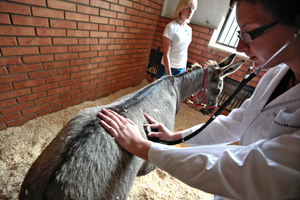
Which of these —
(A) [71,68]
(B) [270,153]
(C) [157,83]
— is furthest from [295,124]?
(A) [71,68]

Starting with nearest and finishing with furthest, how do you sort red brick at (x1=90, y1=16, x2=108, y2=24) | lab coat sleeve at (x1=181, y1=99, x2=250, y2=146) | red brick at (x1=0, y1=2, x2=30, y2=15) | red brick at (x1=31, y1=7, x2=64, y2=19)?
lab coat sleeve at (x1=181, y1=99, x2=250, y2=146), red brick at (x1=0, y1=2, x2=30, y2=15), red brick at (x1=31, y1=7, x2=64, y2=19), red brick at (x1=90, y1=16, x2=108, y2=24)

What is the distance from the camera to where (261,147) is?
0.65m

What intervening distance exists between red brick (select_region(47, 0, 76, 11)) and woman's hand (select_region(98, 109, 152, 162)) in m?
2.02

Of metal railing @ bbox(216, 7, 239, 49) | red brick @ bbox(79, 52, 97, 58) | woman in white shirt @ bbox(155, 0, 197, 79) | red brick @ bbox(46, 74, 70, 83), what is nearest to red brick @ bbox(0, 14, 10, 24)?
red brick @ bbox(46, 74, 70, 83)

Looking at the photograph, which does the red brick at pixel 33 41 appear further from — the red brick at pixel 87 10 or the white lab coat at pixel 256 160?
the white lab coat at pixel 256 160

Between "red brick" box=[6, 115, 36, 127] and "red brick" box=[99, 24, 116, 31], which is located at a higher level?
"red brick" box=[99, 24, 116, 31]

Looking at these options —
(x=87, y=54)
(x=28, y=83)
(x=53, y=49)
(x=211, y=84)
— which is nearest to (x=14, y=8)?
(x=53, y=49)

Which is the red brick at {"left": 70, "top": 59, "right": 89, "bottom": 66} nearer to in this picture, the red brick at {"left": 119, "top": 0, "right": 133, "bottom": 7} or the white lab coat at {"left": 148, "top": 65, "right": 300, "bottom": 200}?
the red brick at {"left": 119, "top": 0, "right": 133, "bottom": 7}

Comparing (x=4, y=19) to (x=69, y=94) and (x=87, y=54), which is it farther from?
(x=69, y=94)

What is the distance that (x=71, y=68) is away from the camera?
2633 mm

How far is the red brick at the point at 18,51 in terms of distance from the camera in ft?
5.80

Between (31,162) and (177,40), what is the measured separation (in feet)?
10.3

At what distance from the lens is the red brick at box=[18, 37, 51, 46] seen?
185cm

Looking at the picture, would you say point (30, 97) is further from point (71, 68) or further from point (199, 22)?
point (199, 22)
